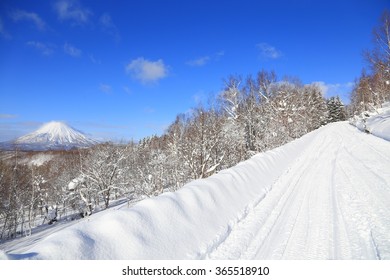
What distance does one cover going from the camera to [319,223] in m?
5.27

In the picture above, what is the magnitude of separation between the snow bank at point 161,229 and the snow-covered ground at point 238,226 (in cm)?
1

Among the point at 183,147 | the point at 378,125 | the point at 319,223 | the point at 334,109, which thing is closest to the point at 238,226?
the point at 319,223

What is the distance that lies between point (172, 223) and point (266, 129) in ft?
98.1

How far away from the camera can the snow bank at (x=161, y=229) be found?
3.92 metres

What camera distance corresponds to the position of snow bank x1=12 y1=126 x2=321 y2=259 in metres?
3.92

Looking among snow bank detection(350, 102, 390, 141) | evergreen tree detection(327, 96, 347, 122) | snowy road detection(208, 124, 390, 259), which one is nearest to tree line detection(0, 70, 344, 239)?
snow bank detection(350, 102, 390, 141)

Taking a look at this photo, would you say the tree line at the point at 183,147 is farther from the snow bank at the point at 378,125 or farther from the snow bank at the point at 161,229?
the snow bank at the point at 161,229

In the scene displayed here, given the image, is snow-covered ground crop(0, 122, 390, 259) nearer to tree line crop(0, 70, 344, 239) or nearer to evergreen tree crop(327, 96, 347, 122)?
tree line crop(0, 70, 344, 239)

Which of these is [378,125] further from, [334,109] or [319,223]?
[334,109]

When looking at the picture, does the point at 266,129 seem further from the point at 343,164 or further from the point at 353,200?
the point at 353,200

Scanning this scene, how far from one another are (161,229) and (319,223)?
10.8ft
